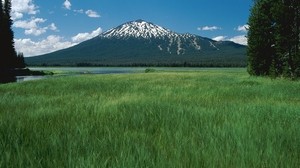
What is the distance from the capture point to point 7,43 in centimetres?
7900

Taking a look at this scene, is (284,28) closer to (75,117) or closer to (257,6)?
(257,6)

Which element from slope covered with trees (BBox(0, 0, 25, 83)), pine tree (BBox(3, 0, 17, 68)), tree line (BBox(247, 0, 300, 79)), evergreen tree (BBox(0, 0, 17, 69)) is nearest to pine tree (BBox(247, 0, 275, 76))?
tree line (BBox(247, 0, 300, 79))

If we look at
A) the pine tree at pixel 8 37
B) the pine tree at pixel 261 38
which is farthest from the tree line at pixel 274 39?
the pine tree at pixel 8 37

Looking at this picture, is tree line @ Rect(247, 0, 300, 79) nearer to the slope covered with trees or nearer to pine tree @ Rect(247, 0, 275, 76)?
pine tree @ Rect(247, 0, 275, 76)

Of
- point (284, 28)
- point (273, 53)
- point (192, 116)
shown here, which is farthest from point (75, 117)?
point (273, 53)

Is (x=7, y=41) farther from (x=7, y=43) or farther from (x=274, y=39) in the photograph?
(x=274, y=39)

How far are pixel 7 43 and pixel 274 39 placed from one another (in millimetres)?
56954

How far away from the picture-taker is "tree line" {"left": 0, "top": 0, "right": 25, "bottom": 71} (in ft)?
244

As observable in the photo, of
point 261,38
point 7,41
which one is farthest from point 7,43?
point 261,38

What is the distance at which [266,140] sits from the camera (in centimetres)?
563

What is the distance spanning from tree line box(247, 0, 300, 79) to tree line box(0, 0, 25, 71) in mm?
49113

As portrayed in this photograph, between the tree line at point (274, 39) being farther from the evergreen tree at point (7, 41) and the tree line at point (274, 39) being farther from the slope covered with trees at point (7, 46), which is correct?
the evergreen tree at point (7, 41)

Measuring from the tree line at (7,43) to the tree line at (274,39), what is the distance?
49.1 metres

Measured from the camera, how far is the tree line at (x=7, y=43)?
244 feet
